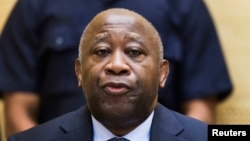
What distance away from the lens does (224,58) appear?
1.89 metres

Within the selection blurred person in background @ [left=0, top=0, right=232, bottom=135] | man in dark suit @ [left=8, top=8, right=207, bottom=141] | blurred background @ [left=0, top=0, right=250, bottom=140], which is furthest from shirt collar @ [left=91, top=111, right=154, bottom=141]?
blurred background @ [left=0, top=0, right=250, bottom=140]

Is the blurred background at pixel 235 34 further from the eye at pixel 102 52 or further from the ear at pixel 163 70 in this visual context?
the eye at pixel 102 52

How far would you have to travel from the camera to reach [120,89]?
3.96 ft

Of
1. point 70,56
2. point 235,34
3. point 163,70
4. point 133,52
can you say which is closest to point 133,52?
point 133,52

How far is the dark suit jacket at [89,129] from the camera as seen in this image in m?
Result: 1.26

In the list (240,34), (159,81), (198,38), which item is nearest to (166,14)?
(198,38)

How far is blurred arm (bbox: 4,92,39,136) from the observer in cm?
184

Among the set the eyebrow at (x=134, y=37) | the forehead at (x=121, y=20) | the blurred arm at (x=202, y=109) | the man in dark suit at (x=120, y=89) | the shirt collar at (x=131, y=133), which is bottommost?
the blurred arm at (x=202, y=109)

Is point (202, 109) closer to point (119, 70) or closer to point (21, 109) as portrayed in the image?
point (21, 109)

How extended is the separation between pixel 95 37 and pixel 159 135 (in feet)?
0.65

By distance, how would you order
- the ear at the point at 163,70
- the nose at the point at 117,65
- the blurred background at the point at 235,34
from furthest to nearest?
the blurred background at the point at 235,34 < the ear at the point at 163,70 < the nose at the point at 117,65

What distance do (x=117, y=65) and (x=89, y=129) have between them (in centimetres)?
14

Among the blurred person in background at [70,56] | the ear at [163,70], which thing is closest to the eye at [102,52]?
the ear at [163,70]

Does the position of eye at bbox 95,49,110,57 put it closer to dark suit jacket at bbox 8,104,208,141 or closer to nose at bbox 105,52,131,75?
nose at bbox 105,52,131,75
